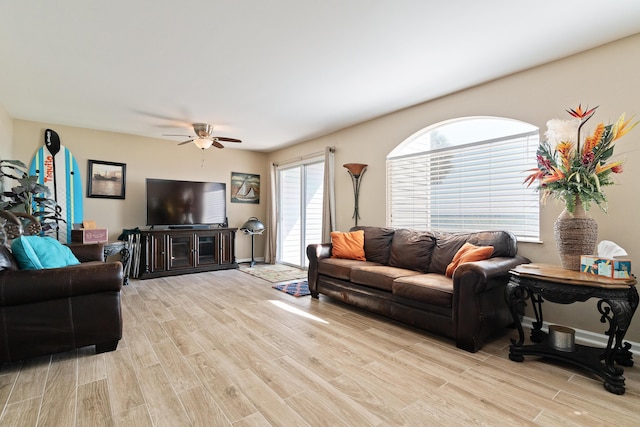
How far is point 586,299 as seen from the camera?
1.91 m

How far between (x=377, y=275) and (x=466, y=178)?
5.06 feet

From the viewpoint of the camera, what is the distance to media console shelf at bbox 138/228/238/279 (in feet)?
16.2

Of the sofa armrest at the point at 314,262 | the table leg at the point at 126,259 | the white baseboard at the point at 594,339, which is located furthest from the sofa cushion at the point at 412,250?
the table leg at the point at 126,259

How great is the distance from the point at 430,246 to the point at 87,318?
3.17 metres

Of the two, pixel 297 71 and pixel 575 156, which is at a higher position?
pixel 297 71

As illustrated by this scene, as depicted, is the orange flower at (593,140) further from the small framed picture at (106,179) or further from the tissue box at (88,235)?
the small framed picture at (106,179)

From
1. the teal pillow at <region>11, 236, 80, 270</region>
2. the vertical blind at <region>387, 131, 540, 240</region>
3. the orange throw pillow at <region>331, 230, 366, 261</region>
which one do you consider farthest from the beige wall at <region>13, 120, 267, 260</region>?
the vertical blind at <region>387, 131, 540, 240</region>

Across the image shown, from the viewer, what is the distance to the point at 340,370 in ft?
6.70

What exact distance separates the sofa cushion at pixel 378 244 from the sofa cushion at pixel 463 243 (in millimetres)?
610

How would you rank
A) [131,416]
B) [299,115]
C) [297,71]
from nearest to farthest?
[131,416], [297,71], [299,115]

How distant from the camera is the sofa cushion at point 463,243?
2.77 meters

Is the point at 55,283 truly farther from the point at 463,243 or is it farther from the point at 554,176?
the point at 554,176

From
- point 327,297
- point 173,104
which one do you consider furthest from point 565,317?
point 173,104

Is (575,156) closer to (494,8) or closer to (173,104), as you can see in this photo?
(494,8)
